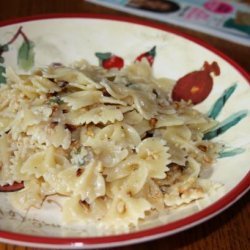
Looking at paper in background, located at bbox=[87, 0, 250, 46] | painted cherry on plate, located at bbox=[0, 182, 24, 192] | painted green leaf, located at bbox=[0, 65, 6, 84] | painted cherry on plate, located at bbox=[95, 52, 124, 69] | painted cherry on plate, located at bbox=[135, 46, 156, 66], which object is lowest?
painted cherry on plate, located at bbox=[0, 182, 24, 192]

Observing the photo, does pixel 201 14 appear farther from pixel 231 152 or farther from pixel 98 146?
pixel 98 146

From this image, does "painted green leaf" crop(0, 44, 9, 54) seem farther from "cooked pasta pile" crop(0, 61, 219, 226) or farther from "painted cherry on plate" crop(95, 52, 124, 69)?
"painted cherry on plate" crop(95, 52, 124, 69)

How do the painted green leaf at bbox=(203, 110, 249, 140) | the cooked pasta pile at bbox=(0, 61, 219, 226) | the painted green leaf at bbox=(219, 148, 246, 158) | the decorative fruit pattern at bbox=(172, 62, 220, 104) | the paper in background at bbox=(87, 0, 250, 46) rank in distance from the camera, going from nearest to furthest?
1. the cooked pasta pile at bbox=(0, 61, 219, 226)
2. the painted green leaf at bbox=(219, 148, 246, 158)
3. the painted green leaf at bbox=(203, 110, 249, 140)
4. the decorative fruit pattern at bbox=(172, 62, 220, 104)
5. the paper in background at bbox=(87, 0, 250, 46)

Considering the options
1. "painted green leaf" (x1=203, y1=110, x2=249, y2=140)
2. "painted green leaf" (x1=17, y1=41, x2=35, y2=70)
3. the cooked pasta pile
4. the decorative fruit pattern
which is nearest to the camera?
the cooked pasta pile

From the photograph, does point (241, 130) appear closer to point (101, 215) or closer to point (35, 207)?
point (101, 215)

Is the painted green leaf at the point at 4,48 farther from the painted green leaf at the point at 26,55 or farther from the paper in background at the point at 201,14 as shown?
the paper in background at the point at 201,14

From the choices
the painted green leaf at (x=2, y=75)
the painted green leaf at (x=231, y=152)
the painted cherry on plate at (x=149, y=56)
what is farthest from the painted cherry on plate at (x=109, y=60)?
the painted green leaf at (x=231, y=152)

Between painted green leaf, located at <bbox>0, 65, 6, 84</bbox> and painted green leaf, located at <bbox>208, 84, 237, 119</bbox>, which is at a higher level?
painted green leaf, located at <bbox>208, 84, 237, 119</bbox>

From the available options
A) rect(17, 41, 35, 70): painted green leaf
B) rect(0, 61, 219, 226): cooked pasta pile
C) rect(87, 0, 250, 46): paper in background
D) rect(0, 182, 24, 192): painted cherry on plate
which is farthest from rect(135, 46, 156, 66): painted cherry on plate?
rect(0, 182, 24, 192): painted cherry on plate
